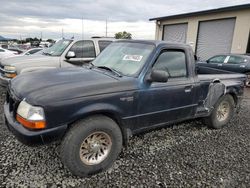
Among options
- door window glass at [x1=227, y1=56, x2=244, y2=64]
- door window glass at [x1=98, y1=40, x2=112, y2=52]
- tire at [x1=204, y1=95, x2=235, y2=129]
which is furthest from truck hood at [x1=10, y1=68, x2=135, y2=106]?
door window glass at [x1=227, y1=56, x2=244, y2=64]

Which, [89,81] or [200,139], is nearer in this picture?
[89,81]

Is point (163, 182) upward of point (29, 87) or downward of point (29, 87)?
downward

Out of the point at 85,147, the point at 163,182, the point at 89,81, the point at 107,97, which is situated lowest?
the point at 163,182

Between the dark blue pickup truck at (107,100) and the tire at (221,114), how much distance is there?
352 mm

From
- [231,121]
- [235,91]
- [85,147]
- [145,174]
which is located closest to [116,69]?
[85,147]

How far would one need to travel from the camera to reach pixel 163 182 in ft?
9.18

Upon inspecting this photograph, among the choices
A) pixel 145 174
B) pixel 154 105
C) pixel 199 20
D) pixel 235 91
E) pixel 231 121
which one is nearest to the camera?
pixel 145 174

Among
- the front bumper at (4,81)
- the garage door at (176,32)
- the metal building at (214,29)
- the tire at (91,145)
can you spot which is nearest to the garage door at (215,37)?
the metal building at (214,29)

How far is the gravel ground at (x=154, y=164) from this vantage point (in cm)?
276

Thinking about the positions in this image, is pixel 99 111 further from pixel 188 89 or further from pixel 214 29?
pixel 214 29

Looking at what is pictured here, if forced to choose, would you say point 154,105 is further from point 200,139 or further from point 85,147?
point 200,139

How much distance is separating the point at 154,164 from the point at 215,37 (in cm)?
1531

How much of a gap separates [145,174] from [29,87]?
1.92 metres

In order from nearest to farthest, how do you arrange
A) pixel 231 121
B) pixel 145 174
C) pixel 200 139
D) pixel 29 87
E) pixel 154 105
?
pixel 29 87
pixel 145 174
pixel 154 105
pixel 200 139
pixel 231 121
